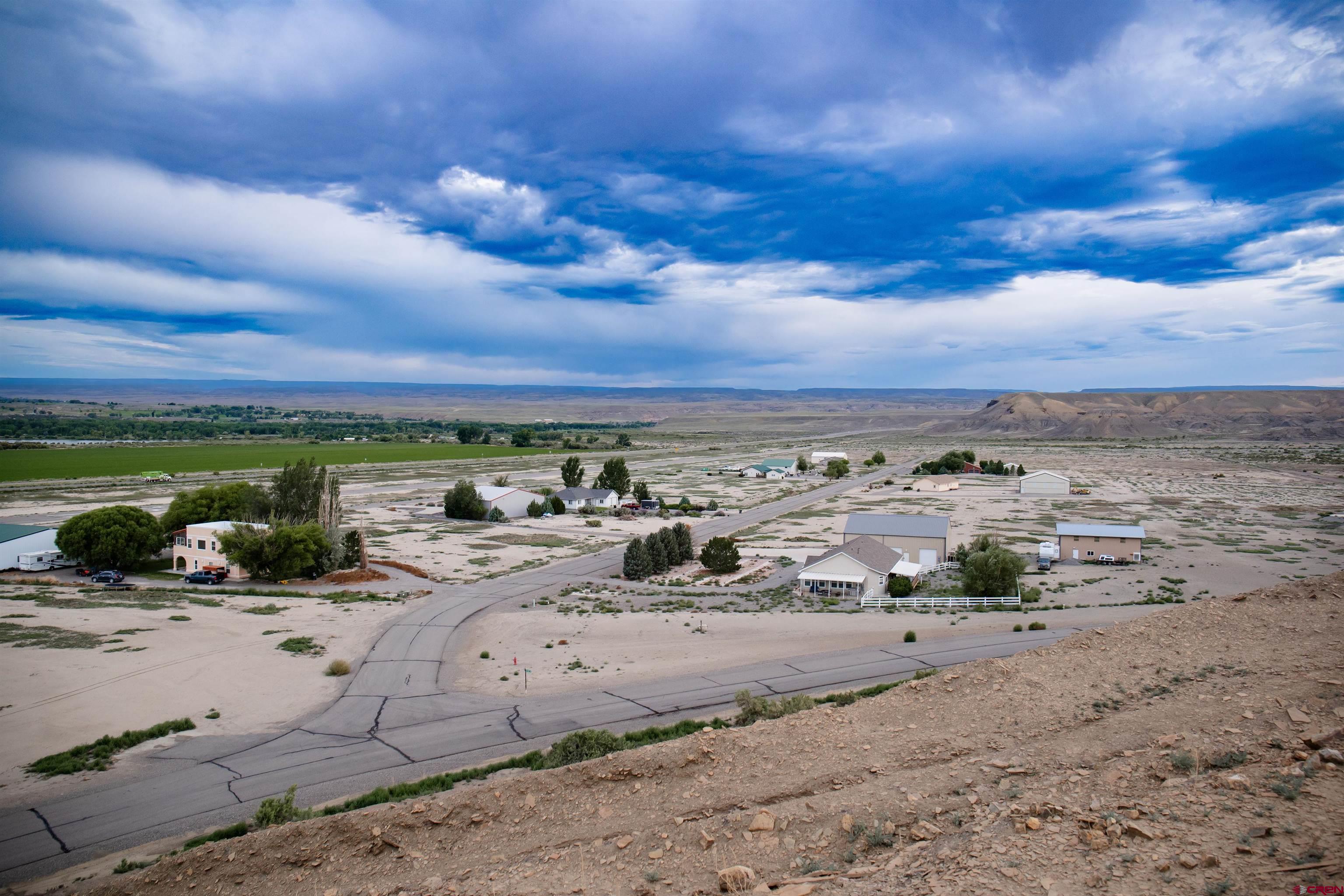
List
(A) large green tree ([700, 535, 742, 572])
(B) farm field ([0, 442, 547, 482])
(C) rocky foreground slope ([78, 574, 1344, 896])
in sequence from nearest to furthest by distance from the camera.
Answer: (C) rocky foreground slope ([78, 574, 1344, 896]) < (A) large green tree ([700, 535, 742, 572]) < (B) farm field ([0, 442, 547, 482])

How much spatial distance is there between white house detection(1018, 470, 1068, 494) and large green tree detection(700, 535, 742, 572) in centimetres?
5282

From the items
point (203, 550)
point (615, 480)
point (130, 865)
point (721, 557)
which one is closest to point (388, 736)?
point (130, 865)

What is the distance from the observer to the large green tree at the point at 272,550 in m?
42.2

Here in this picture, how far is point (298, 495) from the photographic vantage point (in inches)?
1903

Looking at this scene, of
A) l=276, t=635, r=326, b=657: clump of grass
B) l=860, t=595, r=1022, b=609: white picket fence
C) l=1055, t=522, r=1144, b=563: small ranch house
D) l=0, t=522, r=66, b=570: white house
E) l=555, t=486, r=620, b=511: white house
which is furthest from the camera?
l=555, t=486, r=620, b=511: white house

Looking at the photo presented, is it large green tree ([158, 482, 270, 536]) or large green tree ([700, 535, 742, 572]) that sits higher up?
large green tree ([158, 482, 270, 536])

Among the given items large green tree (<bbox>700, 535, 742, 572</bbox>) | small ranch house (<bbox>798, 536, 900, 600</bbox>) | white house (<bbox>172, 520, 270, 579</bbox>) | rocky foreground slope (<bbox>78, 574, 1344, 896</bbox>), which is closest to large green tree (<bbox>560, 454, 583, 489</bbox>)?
large green tree (<bbox>700, 535, 742, 572</bbox>)

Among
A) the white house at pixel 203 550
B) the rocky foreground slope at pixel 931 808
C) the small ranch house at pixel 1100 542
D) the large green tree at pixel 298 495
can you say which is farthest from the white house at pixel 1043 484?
the white house at pixel 203 550

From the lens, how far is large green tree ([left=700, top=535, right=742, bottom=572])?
44.9 metres

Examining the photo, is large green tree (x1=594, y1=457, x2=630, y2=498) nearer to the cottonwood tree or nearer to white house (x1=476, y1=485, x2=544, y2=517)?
white house (x1=476, y1=485, x2=544, y2=517)

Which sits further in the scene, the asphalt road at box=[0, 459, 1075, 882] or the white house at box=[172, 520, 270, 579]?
the white house at box=[172, 520, 270, 579]

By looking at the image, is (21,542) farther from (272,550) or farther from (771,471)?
(771,471)

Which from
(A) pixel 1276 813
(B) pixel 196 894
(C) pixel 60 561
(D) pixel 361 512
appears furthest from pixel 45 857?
(D) pixel 361 512

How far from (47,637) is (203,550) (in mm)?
16362
